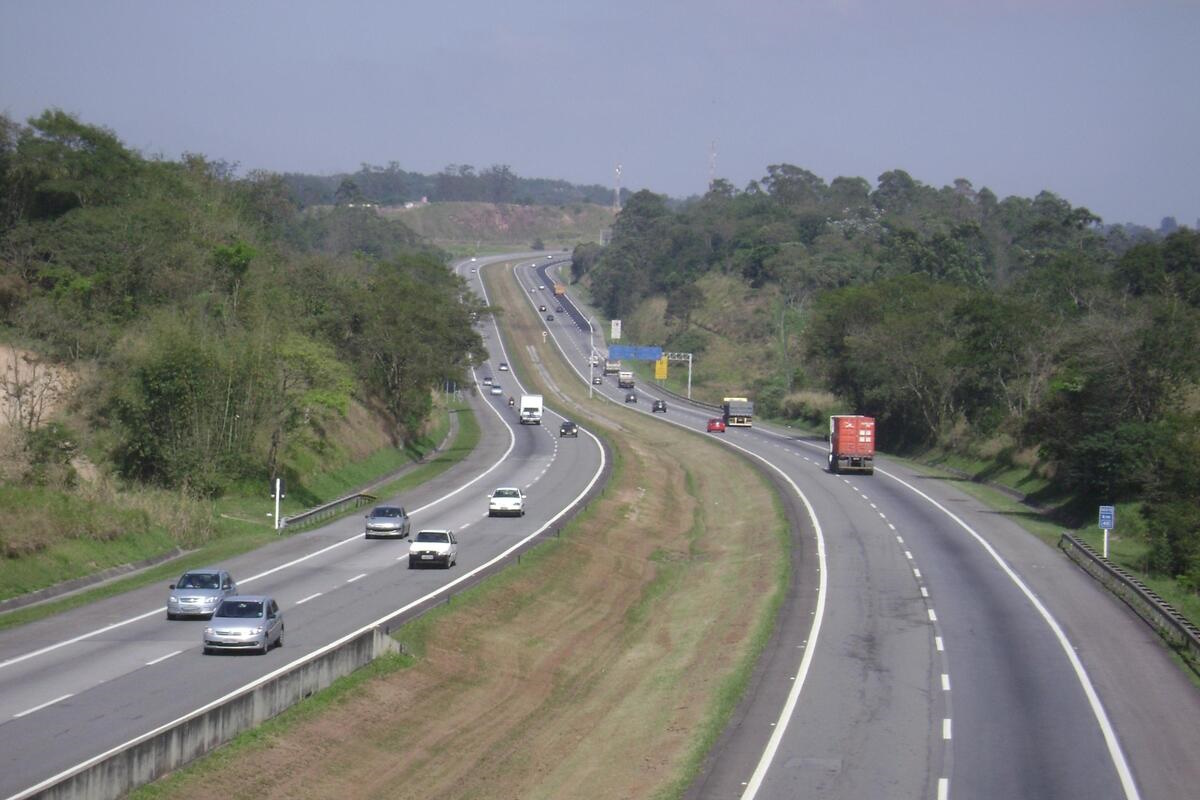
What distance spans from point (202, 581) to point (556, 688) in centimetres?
953

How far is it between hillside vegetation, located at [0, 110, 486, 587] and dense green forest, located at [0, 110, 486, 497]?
0.11m

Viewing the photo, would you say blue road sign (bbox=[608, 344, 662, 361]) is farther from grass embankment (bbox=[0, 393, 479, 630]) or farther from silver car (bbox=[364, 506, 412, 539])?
silver car (bbox=[364, 506, 412, 539])

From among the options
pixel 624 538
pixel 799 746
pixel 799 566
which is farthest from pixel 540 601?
pixel 799 746

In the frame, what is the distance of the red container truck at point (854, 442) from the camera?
7456 centimetres

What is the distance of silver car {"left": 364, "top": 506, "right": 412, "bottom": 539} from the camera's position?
159 ft

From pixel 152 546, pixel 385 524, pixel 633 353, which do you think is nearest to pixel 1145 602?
pixel 385 524

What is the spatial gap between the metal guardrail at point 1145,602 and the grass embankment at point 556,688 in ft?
32.8

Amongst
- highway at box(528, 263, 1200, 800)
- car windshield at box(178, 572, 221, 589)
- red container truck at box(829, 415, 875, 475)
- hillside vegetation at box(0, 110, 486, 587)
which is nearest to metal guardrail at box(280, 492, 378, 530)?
hillside vegetation at box(0, 110, 486, 587)

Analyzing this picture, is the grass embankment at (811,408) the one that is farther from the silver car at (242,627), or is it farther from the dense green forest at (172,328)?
the dense green forest at (172,328)

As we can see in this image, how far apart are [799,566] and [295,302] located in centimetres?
4579

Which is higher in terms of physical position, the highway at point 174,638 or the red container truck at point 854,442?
the red container truck at point 854,442

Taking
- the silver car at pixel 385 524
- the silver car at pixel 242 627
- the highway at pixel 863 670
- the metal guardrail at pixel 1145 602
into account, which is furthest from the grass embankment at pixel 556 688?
the metal guardrail at pixel 1145 602

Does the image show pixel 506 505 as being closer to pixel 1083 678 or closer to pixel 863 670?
pixel 863 670

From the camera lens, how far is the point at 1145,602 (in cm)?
3538
